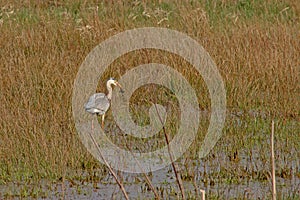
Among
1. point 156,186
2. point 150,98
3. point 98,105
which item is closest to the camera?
point 156,186

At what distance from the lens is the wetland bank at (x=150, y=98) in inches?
230

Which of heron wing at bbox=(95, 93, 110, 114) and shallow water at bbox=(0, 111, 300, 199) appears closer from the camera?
shallow water at bbox=(0, 111, 300, 199)

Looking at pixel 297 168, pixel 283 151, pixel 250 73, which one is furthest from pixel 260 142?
pixel 250 73

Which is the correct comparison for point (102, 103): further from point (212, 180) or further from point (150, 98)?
point (212, 180)

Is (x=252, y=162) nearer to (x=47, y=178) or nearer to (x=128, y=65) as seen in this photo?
(x=47, y=178)

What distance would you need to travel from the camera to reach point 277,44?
9.69 meters

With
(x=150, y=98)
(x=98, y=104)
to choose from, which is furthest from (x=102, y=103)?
(x=150, y=98)

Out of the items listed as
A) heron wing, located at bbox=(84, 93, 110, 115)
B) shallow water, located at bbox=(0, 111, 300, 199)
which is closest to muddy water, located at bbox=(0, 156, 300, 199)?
shallow water, located at bbox=(0, 111, 300, 199)

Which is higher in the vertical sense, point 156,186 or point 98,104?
point 98,104

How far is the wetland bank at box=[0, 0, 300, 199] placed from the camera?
5848mm

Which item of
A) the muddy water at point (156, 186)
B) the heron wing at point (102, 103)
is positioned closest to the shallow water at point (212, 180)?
the muddy water at point (156, 186)

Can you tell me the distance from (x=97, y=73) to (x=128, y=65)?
0.48 metres

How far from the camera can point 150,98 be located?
8.34 metres

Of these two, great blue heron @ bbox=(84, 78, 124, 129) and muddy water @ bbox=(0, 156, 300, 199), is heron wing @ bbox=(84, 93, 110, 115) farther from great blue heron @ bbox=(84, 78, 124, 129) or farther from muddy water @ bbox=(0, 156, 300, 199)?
muddy water @ bbox=(0, 156, 300, 199)
